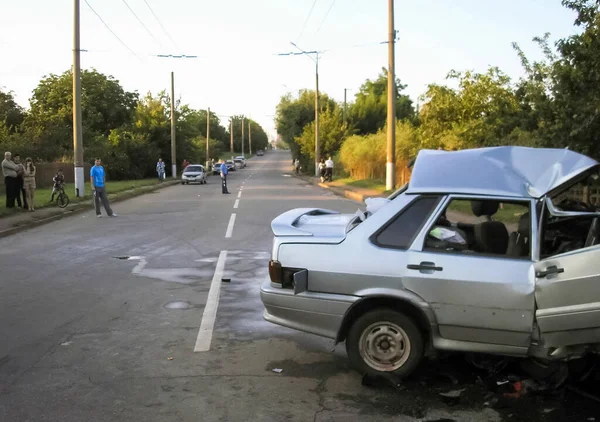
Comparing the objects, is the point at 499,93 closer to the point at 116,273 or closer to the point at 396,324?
the point at 116,273

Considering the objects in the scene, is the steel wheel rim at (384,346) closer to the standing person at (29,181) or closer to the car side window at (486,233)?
the car side window at (486,233)

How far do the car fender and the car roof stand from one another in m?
0.84

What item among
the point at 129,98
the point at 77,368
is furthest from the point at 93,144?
the point at 77,368

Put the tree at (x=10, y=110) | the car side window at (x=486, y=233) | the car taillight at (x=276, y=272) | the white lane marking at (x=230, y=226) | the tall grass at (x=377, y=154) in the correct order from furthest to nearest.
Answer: the tree at (x=10, y=110), the tall grass at (x=377, y=154), the white lane marking at (x=230, y=226), the car taillight at (x=276, y=272), the car side window at (x=486, y=233)

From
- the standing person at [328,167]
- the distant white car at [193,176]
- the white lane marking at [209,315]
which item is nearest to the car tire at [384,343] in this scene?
the white lane marking at [209,315]

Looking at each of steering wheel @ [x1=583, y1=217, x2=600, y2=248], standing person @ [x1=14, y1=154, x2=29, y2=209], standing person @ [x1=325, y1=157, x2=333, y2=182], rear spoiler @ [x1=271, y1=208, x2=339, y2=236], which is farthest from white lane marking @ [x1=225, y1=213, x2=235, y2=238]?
standing person @ [x1=325, y1=157, x2=333, y2=182]

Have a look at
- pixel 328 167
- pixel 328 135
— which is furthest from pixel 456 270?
pixel 328 135

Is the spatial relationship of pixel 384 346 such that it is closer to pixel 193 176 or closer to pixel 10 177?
pixel 10 177

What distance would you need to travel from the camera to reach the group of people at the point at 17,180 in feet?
61.4

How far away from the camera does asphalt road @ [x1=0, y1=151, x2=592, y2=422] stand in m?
4.42

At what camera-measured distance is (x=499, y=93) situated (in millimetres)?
23812

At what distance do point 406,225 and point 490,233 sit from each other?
2.26ft

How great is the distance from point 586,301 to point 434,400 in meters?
1.28

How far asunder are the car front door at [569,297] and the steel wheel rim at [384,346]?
3.40 ft
